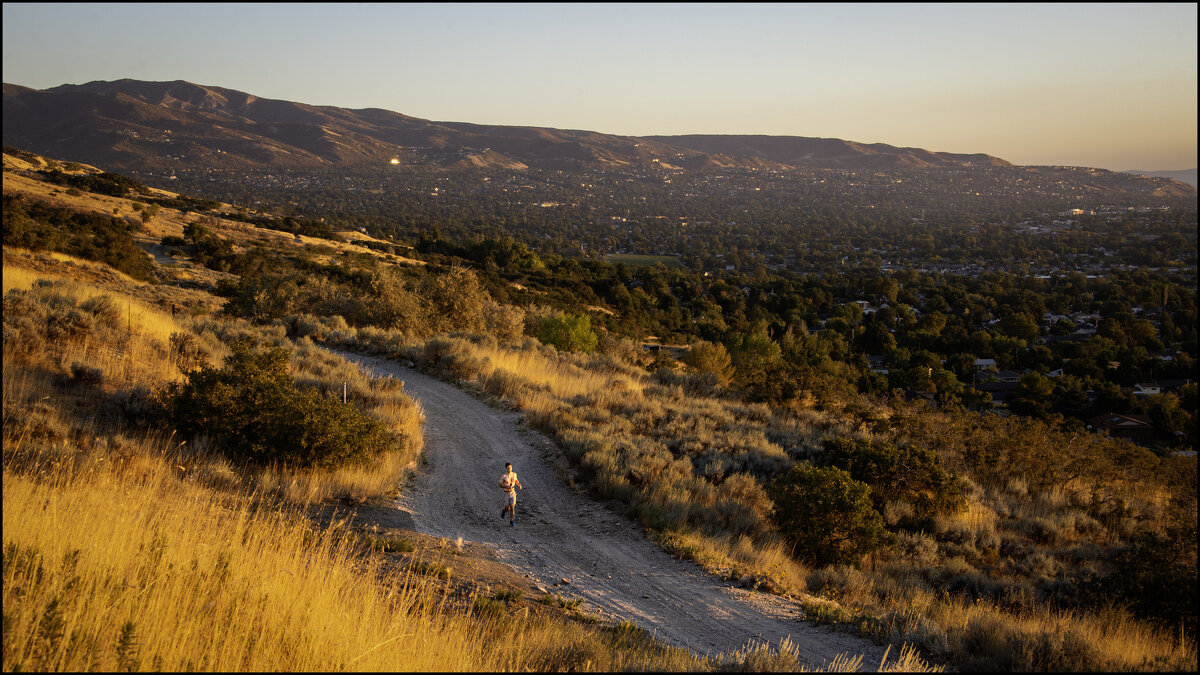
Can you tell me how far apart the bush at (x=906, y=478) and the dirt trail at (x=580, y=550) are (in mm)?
4451

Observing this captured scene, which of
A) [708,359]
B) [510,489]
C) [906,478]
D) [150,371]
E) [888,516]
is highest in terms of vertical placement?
[150,371]

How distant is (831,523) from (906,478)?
9.59ft

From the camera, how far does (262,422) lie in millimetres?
8211

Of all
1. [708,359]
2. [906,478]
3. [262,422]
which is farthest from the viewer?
[708,359]

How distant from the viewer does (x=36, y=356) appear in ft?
28.5

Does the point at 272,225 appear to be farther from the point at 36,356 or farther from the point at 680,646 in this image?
the point at 680,646

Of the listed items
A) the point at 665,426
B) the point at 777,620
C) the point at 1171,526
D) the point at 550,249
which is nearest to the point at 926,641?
the point at 777,620

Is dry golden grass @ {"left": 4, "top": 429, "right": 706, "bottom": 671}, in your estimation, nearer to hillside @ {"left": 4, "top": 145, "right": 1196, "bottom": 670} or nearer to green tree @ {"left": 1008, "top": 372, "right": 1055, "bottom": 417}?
hillside @ {"left": 4, "top": 145, "right": 1196, "bottom": 670}

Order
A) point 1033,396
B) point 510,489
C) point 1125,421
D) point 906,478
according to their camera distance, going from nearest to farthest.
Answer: point 510,489 → point 906,478 → point 1125,421 → point 1033,396

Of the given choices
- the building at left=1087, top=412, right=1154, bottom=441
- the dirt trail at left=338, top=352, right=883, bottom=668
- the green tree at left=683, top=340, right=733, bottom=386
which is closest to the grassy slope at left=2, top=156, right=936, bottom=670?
the dirt trail at left=338, top=352, right=883, bottom=668

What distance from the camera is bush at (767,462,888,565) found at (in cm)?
824

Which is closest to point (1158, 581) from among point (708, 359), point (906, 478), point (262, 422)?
point (906, 478)

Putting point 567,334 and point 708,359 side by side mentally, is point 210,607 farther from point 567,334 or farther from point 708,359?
point 708,359

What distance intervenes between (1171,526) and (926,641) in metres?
3.62
